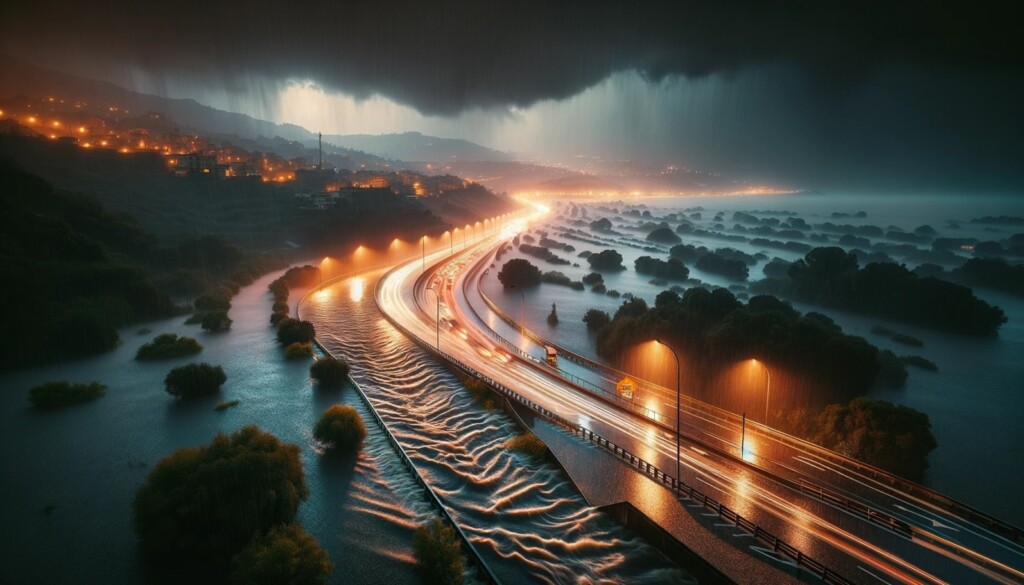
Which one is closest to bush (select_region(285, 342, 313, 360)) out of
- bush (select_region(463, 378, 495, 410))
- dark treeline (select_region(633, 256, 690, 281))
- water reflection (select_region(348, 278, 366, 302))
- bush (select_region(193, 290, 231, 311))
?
bush (select_region(463, 378, 495, 410))

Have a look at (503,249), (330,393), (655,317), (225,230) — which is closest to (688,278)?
(503,249)

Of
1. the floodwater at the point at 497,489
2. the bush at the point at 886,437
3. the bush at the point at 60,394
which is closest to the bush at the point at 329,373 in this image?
the floodwater at the point at 497,489

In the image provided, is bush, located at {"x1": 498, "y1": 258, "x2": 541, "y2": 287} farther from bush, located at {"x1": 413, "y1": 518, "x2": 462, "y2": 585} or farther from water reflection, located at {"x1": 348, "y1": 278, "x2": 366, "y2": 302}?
bush, located at {"x1": 413, "y1": 518, "x2": 462, "y2": 585}

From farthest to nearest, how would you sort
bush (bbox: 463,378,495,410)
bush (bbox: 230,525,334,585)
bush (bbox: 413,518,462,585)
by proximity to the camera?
bush (bbox: 463,378,495,410) → bush (bbox: 413,518,462,585) → bush (bbox: 230,525,334,585)

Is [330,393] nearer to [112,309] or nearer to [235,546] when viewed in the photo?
[235,546]

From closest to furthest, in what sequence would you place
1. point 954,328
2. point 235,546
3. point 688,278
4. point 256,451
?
point 235,546 → point 256,451 → point 954,328 → point 688,278

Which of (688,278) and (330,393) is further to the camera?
(688,278)

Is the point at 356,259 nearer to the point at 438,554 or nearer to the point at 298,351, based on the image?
the point at 298,351
